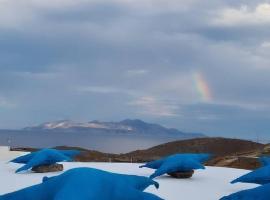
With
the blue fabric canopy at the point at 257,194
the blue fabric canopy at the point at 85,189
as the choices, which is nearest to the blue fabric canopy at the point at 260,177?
Result: the blue fabric canopy at the point at 257,194

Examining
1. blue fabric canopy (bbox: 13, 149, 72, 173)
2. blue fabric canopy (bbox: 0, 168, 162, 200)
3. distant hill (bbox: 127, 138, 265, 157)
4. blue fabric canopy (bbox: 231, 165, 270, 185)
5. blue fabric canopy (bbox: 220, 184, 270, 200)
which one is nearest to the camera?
blue fabric canopy (bbox: 0, 168, 162, 200)

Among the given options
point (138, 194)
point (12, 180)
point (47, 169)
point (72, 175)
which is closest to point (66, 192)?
point (72, 175)

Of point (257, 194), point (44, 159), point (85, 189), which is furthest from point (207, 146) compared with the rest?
point (85, 189)

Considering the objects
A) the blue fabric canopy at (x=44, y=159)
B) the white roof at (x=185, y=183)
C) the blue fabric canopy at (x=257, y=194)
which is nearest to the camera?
the blue fabric canopy at (x=257, y=194)

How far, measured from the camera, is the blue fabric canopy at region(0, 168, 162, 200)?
6.07 meters

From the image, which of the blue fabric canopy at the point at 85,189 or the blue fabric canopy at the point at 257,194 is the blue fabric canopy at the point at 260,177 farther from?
the blue fabric canopy at the point at 85,189

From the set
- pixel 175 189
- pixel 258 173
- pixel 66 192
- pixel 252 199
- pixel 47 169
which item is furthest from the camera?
pixel 47 169

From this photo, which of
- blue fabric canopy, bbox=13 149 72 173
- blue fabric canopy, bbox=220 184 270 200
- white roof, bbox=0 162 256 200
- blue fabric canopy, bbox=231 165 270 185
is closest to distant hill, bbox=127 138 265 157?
white roof, bbox=0 162 256 200

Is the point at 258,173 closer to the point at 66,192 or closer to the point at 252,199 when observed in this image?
the point at 252,199

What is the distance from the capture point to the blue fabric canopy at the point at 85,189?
607 centimetres

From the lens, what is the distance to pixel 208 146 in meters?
37.6

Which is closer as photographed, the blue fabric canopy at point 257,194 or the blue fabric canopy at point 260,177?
the blue fabric canopy at point 257,194

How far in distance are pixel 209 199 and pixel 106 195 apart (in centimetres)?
430

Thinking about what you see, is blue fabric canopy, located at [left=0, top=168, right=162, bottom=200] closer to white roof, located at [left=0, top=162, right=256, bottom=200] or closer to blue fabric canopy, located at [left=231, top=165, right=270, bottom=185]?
blue fabric canopy, located at [left=231, top=165, right=270, bottom=185]
